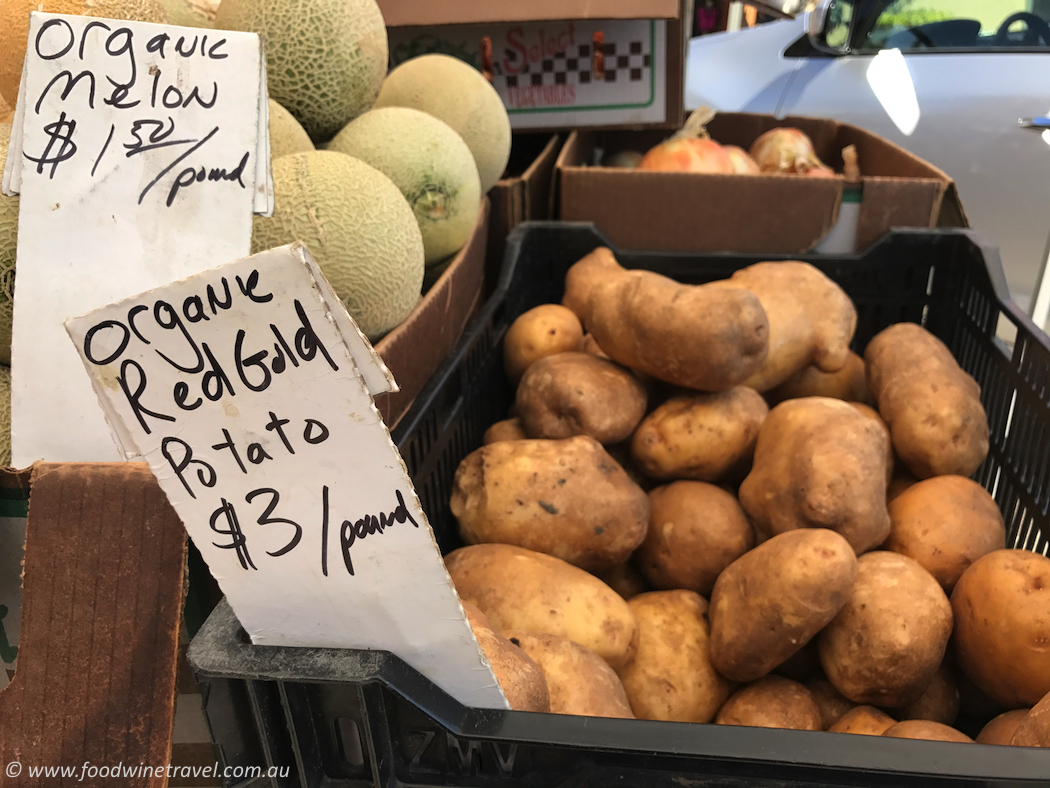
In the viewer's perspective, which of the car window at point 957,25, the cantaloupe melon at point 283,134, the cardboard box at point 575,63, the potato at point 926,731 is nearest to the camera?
the potato at point 926,731

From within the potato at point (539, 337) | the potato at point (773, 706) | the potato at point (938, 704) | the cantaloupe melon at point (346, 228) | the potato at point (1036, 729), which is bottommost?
the potato at point (938, 704)

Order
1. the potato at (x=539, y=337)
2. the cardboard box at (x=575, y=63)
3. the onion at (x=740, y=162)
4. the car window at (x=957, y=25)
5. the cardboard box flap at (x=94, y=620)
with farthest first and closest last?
the car window at (x=957, y=25)
the onion at (x=740, y=162)
the cardboard box at (x=575, y=63)
the potato at (x=539, y=337)
the cardboard box flap at (x=94, y=620)

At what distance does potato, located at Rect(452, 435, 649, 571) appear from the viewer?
87 cm

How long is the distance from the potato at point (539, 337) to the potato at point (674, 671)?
406mm

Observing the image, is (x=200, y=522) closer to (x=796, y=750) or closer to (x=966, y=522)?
(x=796, y=750)

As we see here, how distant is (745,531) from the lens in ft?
3.04

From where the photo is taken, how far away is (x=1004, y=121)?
6.92 ft

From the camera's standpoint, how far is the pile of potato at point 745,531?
0.73 m

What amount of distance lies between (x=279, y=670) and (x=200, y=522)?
0.34 feet

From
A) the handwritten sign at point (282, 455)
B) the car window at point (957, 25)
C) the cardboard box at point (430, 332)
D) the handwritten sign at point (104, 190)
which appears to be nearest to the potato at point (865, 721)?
the handwritten sign at point (282, 455)

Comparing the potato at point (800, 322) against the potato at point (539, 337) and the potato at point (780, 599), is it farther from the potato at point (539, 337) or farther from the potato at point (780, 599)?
the potato at point (780, 599)

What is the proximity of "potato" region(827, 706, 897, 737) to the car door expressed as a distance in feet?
5.66

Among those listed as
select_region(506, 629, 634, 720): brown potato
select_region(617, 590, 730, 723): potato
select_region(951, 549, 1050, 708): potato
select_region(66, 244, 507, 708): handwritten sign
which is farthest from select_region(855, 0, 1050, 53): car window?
select_region(66, 244, 507, 708): handwritten sign

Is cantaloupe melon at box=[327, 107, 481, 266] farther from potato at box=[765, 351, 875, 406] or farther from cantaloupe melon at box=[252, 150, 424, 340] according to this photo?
potato at box=[765, 351, 875, 406]
